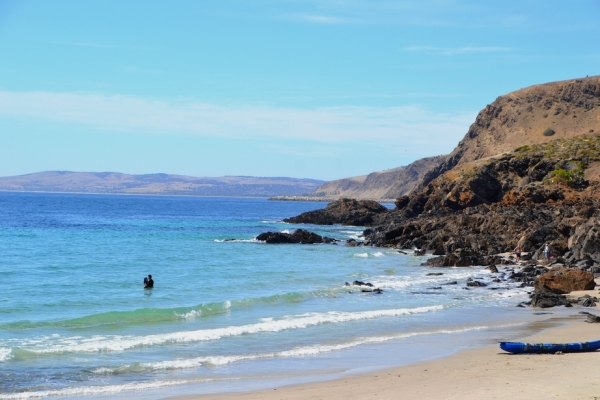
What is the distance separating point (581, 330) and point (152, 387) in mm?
11174

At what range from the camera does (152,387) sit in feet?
41.6

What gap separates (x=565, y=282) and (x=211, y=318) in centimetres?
1267

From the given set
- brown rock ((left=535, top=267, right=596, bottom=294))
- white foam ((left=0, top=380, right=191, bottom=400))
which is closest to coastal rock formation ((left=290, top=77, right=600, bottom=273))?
brown rock ((left=535, top=267, right=596, bottom=294))

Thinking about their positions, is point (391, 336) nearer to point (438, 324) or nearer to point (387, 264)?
point (438, 324)

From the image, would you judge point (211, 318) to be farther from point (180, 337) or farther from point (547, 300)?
point (547, 300)

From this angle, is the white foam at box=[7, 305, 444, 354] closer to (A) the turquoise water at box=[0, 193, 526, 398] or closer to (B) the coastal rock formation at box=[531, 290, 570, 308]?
(A) the turquoise water at box=[0, 193, 526, 398]

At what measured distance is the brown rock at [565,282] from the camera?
24.1m

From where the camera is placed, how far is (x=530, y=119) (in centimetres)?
10725

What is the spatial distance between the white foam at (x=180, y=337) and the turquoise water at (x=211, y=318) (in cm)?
5

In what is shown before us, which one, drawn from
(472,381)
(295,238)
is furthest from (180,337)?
(295,238)

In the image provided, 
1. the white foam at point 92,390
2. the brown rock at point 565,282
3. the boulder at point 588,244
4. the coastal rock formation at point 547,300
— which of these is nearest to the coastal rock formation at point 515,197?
the boulder at point 588,244

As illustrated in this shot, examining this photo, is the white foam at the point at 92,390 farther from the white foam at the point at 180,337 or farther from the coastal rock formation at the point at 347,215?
the coastal rock formation at the point at 347,215

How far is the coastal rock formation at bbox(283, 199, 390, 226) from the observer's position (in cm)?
7650

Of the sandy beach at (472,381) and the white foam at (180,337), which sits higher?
the sandy beach at (472,381)
